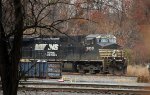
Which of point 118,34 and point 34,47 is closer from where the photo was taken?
point 34,47

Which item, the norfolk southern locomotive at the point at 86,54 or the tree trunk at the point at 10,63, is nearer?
the tree trunk at the point at 10,63

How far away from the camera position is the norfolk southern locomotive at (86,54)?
31.0m

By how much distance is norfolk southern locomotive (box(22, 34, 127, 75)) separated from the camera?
31.0 meters

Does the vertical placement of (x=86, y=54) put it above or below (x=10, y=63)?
below

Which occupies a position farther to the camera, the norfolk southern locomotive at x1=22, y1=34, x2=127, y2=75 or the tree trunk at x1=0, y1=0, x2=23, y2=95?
the norfolk southern locomotive at x1=22, y1=34, x2=127, y2=75

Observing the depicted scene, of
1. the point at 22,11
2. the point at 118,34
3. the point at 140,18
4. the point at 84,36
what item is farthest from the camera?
the point at 118,34

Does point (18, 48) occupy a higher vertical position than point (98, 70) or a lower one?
higher

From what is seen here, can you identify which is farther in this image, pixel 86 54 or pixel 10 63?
pixel 86 54

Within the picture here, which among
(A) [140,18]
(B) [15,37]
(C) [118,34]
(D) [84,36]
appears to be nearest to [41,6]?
(B) [15,37]

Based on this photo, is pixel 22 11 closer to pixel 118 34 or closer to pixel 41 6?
pixel 41 6

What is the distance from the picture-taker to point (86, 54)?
31578 mm

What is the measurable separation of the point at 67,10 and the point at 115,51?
27084 mm

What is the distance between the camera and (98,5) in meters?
4.27

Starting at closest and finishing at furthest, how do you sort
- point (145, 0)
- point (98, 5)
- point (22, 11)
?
1. point (145, 0)
2. point (98, 5)
3. point (22, 11)
